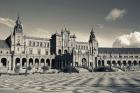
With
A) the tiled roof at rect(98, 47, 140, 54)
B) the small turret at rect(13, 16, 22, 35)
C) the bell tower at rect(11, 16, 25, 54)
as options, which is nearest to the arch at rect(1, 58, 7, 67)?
the bell tower at rect(11, 16, 25, 54)

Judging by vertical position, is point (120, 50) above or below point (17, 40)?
below

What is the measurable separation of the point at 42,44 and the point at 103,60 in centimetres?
3935

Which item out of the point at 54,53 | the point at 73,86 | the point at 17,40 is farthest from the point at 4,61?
the point at 73,86

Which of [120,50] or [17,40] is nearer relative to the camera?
[17,40]

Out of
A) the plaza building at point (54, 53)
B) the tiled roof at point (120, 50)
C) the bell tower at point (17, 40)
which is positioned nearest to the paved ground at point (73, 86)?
the plaza building at point (54, 53)

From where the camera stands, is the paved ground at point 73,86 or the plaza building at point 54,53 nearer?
the paved ground at point 73,86

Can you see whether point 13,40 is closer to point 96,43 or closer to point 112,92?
point 96,43

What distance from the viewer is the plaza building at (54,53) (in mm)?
110500

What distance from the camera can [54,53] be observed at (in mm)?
133375

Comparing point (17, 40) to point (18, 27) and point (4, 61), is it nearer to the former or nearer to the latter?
point (18, 27)

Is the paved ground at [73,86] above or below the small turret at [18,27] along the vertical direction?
below

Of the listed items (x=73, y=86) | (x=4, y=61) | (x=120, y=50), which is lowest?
(x=73, y=86)

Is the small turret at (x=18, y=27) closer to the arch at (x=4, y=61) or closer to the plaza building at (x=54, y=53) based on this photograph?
the plaza building at (x=54, y=53)

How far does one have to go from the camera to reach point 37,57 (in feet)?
391
